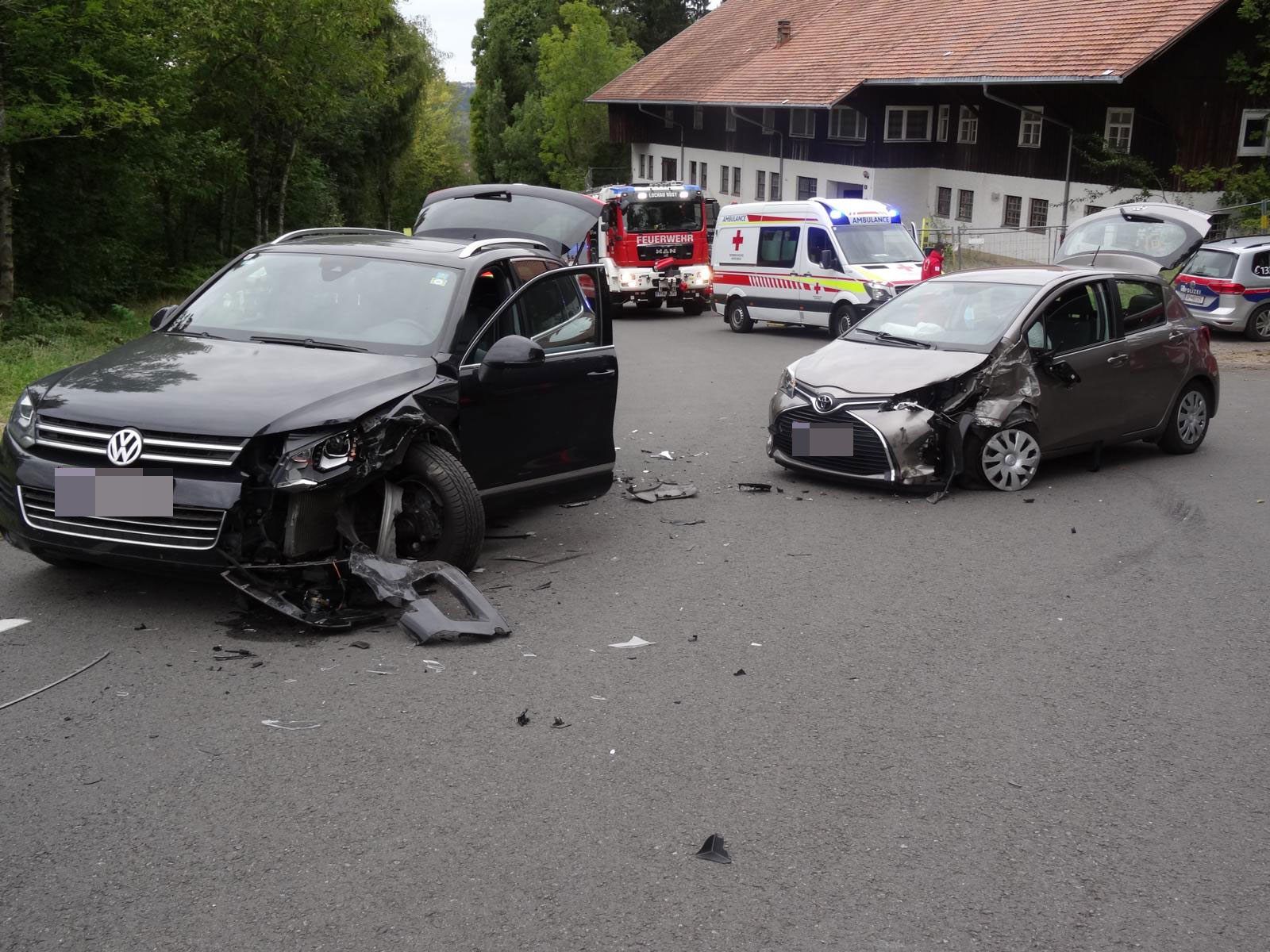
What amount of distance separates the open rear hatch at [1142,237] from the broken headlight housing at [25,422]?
57.6 ft

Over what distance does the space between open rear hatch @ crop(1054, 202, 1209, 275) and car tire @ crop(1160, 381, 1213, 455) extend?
968 centimetres

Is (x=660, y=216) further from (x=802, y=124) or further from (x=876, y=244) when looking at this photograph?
(x=802, y=124)

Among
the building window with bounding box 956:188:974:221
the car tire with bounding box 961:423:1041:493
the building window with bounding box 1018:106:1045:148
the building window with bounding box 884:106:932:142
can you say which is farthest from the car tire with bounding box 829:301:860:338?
Result: the building window with bounding box 884:106:932:142

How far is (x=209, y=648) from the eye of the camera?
5.87 meters

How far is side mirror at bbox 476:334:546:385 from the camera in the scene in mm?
7348

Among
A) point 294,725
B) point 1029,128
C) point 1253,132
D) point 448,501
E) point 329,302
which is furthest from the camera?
point 1029,128

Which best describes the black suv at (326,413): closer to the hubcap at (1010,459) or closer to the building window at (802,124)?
the hubcap at (1010,459)

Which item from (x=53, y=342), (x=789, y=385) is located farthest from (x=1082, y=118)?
(x=789, y=385)

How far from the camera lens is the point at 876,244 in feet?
70.3

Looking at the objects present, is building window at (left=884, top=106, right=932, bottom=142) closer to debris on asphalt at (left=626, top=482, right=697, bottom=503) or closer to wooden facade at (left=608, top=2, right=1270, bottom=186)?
wooden facade at (left=608, top=2, right=1270, bottom=186)

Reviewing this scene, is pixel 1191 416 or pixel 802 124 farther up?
pixel 802 124

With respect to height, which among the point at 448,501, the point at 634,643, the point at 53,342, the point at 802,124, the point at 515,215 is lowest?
the point at 53,342

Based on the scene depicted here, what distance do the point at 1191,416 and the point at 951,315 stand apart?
2563 millimetres

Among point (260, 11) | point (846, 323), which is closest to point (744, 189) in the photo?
point (260, 11)
